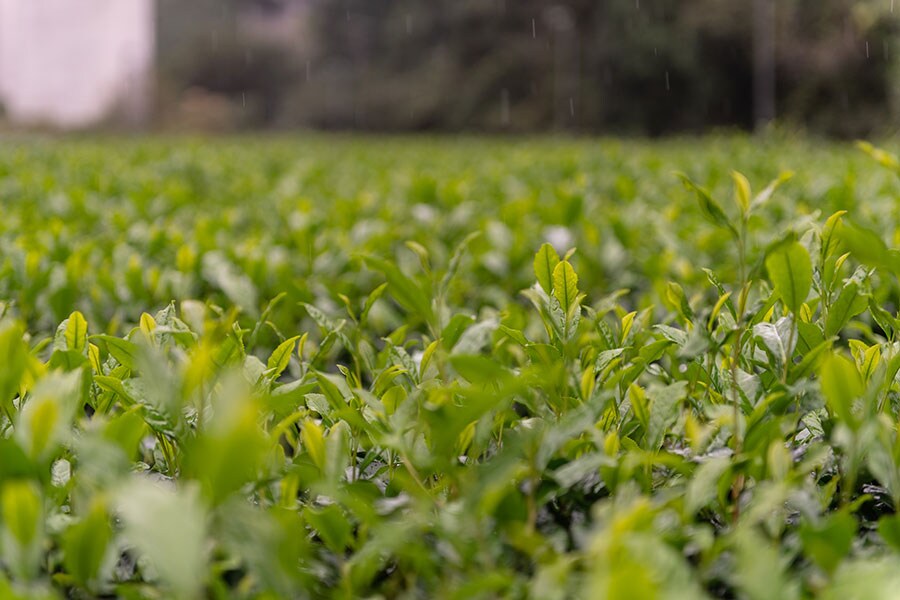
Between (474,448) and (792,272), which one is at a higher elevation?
(792,272)

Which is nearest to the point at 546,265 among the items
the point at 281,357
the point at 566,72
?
the point at 281,357

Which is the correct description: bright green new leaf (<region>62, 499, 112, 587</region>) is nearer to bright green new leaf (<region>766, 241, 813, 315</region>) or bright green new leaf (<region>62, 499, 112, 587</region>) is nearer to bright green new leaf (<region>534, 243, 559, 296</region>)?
bright green new leaf (<region>534, 243, 559, 296</region>)

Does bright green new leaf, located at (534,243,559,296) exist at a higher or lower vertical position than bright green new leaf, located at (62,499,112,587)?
higher

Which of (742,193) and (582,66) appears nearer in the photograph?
(742,193)

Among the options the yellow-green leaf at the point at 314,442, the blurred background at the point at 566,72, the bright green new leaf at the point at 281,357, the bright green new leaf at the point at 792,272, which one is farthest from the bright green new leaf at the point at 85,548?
the blurred background at the point at 566,72

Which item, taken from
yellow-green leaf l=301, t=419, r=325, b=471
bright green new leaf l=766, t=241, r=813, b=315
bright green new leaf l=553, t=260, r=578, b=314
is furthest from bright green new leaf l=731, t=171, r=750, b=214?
yellow-green leaf l=301, t=419, r=325, b=471

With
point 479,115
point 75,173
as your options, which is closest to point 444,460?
point 75,173

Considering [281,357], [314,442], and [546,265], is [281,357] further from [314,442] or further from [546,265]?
[546,265]

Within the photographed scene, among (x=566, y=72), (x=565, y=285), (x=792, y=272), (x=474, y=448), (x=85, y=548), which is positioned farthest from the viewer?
(x=566, y=72)

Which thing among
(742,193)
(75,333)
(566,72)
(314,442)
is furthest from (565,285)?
(566,72)

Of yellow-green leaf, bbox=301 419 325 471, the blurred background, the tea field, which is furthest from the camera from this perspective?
the blurred background

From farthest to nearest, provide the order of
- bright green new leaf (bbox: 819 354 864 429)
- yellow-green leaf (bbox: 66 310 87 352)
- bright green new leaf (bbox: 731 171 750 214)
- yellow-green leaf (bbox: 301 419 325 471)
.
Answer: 1. yellow-green leaf (bbox: 66 310 87 352)
2. bright green new leaf (bbox: 731 171 750 214)
3. yellow-green leaf (bbox: 301 419 325 471)
4. bright green new leaf (bbox: 819 354 864 429)

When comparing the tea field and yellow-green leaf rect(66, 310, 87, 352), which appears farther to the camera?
yellow-green leaf rect(66, 310, 87, 352)

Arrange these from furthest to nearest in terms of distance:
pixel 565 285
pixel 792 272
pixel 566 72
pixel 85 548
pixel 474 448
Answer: pixel 566 72
pixel 565 285
pixel 792 272
pixel 474 448
pixel 85 548
